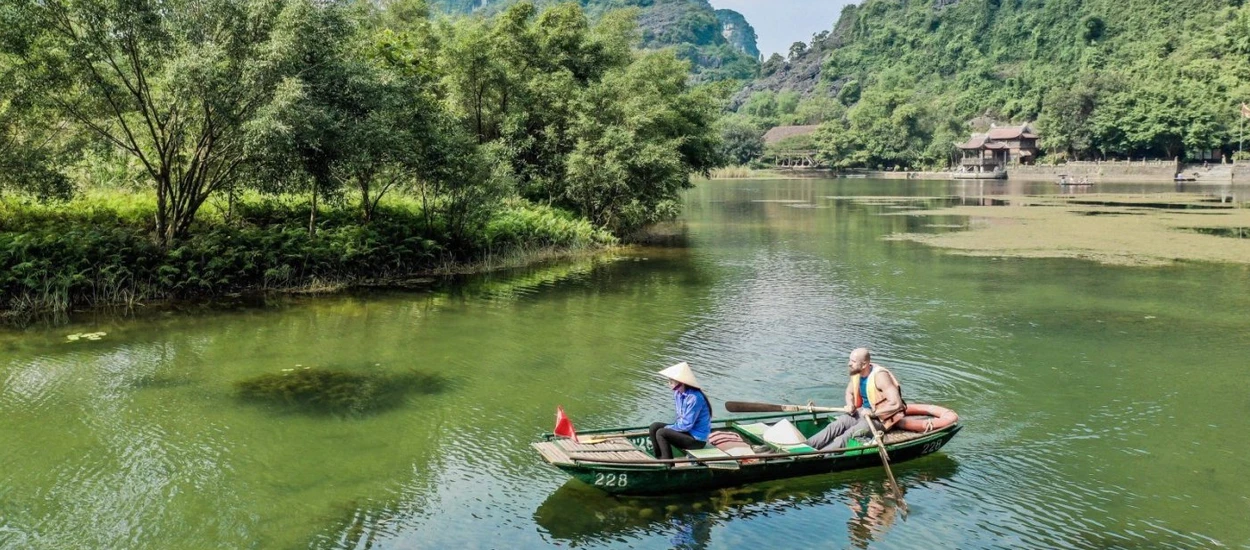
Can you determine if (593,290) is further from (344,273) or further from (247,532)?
(247,532)

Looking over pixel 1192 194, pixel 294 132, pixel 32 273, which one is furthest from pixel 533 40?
pixel 1192 194

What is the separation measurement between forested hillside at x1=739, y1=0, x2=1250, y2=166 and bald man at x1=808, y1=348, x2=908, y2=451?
100459mm

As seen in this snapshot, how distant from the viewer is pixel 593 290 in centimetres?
2575

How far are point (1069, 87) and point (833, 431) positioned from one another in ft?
386

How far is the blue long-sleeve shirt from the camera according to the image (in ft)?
36.3

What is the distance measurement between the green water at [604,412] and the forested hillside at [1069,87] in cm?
8641

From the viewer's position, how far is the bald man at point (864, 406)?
11.7 metres

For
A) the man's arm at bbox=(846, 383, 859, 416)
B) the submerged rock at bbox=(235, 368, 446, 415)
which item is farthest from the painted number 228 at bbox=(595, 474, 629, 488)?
the submerged rock at bbox=(235, 368, 446, 415)

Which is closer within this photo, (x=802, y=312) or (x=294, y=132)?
(x=294, y=132)

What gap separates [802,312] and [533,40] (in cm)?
2137

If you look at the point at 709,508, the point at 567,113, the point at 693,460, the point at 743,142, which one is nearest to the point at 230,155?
the point at 567,113

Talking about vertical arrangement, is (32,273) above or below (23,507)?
above

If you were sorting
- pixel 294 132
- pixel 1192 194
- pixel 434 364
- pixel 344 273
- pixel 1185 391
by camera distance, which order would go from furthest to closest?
pixel 1192 194 → pixel 344 273 → pixel 294 132 → pixel 434 364 → pixel 1185 391

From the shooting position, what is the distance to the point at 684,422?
1108 centimetres
